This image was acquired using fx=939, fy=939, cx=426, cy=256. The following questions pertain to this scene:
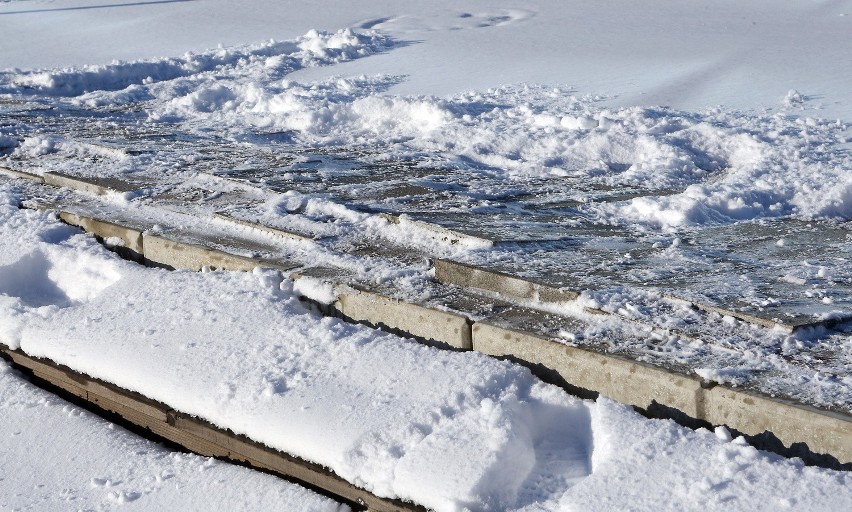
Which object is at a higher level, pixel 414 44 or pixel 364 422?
pixel 364 422

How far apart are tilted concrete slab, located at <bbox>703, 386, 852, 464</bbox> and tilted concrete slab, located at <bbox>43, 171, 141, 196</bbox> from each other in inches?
125

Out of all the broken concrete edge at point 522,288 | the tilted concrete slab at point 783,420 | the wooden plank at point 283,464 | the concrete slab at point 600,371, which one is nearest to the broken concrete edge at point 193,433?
the wooden plank at point 283,464

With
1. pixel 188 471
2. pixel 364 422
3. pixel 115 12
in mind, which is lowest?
pixel 115 12

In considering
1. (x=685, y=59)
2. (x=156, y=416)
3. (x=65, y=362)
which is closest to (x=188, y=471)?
(x=156, y=416)

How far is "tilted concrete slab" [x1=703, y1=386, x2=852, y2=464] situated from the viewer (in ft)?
7.13

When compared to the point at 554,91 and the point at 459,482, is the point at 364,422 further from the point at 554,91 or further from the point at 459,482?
the point at 554,91

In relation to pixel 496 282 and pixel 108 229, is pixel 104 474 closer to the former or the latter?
pixel 496 282

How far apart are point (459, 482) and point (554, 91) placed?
578 centimetres

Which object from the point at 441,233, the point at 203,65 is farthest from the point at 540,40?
the point at 441,233

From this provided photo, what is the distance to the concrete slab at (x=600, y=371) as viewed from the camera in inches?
95.7

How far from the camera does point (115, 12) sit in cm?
1372

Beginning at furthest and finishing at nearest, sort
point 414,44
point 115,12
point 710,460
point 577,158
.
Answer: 1. point 115,12
2. point 414,44
3. point 577,158
4. point 710,460

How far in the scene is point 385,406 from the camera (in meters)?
2.57

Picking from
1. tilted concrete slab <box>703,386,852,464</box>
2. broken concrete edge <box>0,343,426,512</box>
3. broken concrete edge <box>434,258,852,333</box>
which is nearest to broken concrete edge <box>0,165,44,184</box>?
broken concrete edge <box>0,343,426,512</box>
